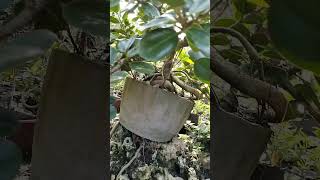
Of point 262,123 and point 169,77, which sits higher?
point 169,77

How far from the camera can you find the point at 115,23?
105 cm

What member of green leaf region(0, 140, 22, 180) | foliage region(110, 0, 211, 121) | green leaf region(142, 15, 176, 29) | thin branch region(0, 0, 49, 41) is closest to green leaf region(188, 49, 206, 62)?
foliage region(110, 0, 211, 121)

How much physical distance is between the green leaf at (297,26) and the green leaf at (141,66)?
0.46m

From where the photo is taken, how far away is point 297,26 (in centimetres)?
63

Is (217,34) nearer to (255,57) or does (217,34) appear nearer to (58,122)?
(255,57)

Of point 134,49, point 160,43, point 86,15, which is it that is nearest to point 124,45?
point 134,49

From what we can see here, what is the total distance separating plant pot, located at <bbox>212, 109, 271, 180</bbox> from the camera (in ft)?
3.53

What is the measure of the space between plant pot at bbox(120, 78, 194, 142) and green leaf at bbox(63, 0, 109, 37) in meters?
0.25

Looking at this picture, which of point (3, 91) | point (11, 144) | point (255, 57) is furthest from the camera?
point (255, 57)

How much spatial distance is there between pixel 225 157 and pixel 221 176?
0.05 meters

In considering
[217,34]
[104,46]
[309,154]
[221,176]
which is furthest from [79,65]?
[309,154]

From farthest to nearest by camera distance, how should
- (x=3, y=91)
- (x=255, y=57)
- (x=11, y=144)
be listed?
(x=255, y=57)
(x=3, y=91)
(x=11, y=144)

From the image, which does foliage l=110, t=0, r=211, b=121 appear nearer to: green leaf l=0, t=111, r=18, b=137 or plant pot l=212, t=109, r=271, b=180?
plant pot l=212, t=109, r=271, b=180

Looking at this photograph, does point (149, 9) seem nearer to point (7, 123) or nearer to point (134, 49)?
point (134, 49)
